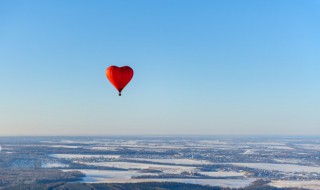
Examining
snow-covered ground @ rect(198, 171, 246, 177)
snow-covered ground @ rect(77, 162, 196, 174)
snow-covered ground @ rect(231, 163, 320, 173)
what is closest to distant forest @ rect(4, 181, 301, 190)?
snow-covered ground @ rect(198, 171, 246, 177)

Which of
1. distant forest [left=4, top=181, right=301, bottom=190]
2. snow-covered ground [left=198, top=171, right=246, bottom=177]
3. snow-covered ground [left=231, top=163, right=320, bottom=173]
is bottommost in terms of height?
distant forest [left=4, top=181, right=301, bottom=190]

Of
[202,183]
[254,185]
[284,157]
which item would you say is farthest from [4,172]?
[284,157]

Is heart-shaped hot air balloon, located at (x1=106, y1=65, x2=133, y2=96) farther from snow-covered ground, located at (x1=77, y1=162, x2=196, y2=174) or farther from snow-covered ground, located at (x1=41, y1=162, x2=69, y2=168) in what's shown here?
snow-covered ground, located at (x1=41, y1=162, x2=69, y2=168)

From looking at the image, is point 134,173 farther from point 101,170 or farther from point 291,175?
point 291,175

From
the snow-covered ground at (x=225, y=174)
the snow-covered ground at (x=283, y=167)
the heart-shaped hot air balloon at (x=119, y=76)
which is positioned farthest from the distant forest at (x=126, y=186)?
the heart-shaped hot air balloon at (x=119, y=76)

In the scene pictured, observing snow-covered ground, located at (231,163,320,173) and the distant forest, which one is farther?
snow-covered ground, located at (231,163,320,173)

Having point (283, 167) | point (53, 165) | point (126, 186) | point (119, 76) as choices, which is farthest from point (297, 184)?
point (53, 165)

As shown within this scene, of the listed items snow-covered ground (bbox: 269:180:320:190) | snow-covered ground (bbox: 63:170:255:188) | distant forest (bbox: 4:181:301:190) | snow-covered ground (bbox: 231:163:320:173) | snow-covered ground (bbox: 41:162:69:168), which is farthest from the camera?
snow-covered ground (bbox: 41:162:69:168)

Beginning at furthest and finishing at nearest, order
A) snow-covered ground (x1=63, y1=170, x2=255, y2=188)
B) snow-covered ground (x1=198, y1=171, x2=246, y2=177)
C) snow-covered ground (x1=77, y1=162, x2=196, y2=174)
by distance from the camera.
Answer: snow-covered ground (x1=77, y1=162, x2=196, y2=174)
snow-covered ground (x1=198, y1=171, x2=246, y2=177)
snow-covered ground (x1=63, y1=170, x2=255, y2=188)

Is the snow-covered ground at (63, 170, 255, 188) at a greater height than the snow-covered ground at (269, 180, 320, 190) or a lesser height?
greater
